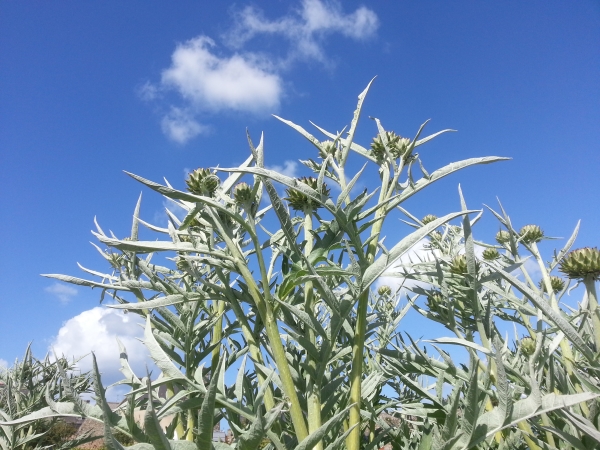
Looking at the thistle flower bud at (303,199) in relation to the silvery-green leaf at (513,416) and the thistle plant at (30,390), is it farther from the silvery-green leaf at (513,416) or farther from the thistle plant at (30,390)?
the thistle plant at (30,390)

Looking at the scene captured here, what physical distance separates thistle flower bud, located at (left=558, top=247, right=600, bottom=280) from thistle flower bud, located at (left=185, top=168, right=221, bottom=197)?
1.37 m

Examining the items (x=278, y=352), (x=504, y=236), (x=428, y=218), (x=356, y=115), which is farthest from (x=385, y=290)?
(x=278, y=352)

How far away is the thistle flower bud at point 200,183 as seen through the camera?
163 centimetres

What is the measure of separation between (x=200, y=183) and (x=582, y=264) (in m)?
1.45

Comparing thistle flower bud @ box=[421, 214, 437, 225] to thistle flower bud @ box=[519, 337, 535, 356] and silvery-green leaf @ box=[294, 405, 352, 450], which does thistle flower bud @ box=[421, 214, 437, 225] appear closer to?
thistle flower bud @ box=[519, 337, 535, 356]

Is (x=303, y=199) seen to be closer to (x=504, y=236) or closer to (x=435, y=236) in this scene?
(x=435, y=236)

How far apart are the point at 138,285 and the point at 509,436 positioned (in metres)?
1.42

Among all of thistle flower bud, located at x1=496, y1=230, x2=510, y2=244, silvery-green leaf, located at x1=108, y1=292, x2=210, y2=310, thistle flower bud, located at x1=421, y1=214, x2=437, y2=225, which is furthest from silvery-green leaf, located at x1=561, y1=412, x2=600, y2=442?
thistle flower bud, located at x1=421, y1=214, x2=437, y2=225

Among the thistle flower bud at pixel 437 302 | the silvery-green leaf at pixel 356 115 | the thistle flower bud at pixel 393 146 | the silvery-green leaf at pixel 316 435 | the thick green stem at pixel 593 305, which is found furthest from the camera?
the thistle flower bud at pixel 437 302

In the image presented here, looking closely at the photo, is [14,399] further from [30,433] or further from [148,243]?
[148,243]

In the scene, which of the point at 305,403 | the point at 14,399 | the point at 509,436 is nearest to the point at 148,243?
the point at 305,403

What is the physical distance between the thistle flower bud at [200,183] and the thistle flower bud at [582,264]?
1.37 metres

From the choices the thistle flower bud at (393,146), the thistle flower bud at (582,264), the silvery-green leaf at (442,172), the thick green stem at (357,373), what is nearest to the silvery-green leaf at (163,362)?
the thick green stem at (357,373)

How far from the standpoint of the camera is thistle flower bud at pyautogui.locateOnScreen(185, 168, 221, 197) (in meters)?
1.63
